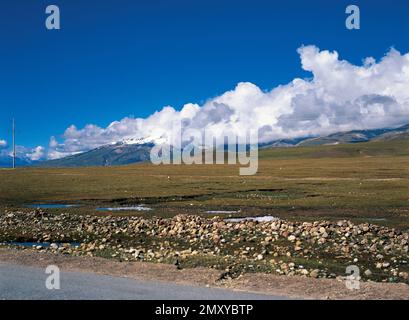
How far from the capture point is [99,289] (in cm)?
1627

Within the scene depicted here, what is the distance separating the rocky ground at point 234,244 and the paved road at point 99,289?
3.03 metres

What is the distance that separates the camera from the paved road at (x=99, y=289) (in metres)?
15.2

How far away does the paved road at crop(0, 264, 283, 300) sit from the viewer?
15234mm

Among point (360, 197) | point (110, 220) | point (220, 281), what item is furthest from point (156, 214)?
point (220, 281)

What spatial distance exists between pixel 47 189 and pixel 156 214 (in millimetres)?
48404

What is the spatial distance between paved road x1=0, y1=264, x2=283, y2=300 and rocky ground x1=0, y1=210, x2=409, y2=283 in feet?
9.94

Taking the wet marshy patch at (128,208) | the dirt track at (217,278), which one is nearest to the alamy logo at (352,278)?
the dirt track at (217,278)

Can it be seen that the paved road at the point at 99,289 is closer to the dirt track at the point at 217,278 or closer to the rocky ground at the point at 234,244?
the dirt track at the point at 217,278

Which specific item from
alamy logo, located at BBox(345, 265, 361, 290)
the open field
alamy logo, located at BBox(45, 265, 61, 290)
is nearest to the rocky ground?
the open field

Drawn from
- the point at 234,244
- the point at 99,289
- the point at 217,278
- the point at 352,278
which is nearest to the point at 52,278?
the point at 99,289

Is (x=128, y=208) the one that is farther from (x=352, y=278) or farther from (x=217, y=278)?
(x=352, y=278)

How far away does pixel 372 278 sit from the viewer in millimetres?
21484

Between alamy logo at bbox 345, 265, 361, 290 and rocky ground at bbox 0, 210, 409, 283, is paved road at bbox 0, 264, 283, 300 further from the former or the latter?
alamy logo at bbox 345, 265, 361, 290
